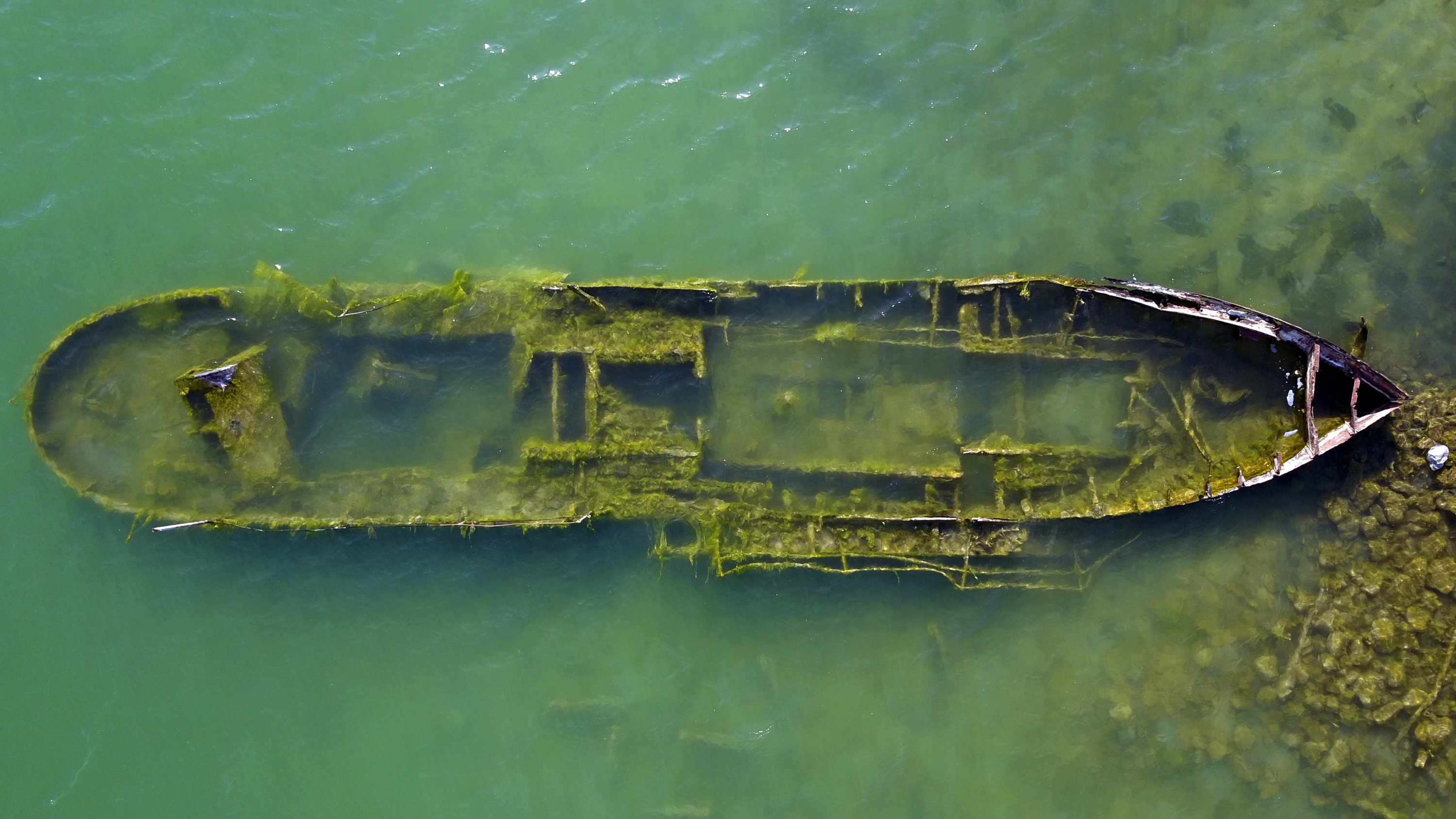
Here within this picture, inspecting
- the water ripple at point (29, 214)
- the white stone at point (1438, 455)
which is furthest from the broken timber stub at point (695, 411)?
the water ripple at point (29, 214)

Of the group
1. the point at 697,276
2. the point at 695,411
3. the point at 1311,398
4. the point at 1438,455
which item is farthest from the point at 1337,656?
the point at 697,276

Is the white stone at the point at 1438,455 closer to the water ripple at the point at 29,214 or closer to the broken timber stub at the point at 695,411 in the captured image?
the broken timber stub at the point at 695,411

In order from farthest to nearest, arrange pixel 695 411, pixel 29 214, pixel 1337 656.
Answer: pixel 29 214 → pixel 1337 656 → pixel 695 411

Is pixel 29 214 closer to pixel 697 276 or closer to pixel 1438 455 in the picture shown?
pixel 697 276

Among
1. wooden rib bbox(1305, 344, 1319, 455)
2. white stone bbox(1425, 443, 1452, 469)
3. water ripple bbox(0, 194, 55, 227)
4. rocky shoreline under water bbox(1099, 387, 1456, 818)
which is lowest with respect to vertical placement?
rocky shoreline under water bbox(1099, 387, 1456, 818)

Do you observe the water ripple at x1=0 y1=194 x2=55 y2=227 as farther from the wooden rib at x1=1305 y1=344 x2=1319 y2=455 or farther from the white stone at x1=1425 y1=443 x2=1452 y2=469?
the white stone at x1=1425 y1=443 x2=1452 y2=469

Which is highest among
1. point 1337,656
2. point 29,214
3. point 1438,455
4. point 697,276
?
point 29,214

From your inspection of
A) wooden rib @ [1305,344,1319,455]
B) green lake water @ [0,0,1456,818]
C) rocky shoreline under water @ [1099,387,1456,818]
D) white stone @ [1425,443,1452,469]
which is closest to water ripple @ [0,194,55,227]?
green lake water @ [0,0,1456,818]
